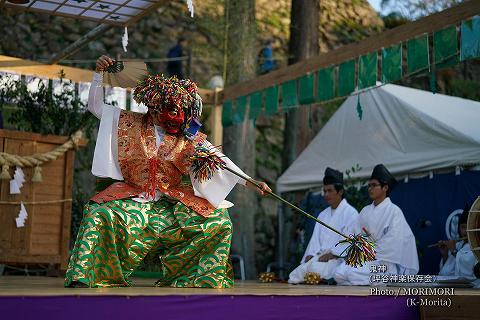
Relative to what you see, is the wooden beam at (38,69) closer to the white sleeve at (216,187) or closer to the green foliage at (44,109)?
the green foliage at (44,109)

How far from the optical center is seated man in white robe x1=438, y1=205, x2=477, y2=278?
7.36m

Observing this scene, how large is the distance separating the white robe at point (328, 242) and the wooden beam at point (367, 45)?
160cm

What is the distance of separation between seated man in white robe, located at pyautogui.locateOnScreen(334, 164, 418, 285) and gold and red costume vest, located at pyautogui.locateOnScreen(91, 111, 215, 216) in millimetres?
2551

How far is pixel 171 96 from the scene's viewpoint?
5359 mm

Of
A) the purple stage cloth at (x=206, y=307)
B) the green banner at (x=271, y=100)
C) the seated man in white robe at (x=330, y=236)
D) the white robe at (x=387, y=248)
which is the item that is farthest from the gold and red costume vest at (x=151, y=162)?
the green banner at (x=271, y=100)

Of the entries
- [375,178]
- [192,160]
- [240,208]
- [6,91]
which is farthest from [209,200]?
[240,208]

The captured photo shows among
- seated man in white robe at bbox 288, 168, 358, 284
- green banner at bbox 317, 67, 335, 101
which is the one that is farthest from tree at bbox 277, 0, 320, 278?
green banner at bbox 317, 67, 335, 101

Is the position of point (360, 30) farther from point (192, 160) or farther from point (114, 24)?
point (192, 160)

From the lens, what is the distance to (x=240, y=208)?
1180cm

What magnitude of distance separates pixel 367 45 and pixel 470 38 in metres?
1.33

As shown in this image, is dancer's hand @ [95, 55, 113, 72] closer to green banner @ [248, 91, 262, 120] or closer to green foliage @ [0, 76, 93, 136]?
green foliage @ [0, 76, 93, 136]

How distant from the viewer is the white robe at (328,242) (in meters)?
7.86

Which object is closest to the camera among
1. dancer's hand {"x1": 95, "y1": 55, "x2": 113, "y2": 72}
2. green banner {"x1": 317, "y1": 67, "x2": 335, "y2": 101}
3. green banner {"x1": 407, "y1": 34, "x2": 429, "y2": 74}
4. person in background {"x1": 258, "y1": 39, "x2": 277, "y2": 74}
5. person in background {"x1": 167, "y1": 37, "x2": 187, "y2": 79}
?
dancer's hand {"x1": 95, "y1": 55, "x2": 113, "y2": 72}

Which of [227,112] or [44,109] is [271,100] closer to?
[227,112]
